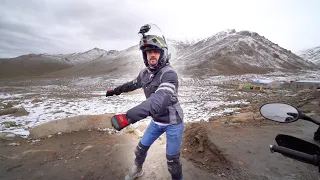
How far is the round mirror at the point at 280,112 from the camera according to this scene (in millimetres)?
2329

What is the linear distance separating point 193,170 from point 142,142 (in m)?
1.50

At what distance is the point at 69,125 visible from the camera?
9.27 m

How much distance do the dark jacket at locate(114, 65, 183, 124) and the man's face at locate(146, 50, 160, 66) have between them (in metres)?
0.17

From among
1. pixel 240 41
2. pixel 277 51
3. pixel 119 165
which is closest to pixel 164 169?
pixel 119 165

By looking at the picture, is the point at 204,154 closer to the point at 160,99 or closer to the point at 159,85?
the point at 159,85

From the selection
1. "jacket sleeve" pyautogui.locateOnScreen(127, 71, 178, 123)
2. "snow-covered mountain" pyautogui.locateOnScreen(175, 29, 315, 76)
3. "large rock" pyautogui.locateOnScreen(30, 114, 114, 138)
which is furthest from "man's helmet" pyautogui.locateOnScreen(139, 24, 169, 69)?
"snow-covered mountain" pyautogui.locateOnScreen(175, 29, 315, 76)

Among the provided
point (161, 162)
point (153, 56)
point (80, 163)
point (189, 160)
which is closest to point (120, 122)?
point (153, 56)

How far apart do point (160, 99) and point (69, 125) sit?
7.87 meters

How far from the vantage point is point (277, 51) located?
11581 centimetres

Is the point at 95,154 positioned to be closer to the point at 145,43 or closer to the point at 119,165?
the point at 119,165

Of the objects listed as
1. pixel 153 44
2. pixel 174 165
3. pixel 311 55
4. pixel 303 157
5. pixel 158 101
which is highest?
pixel 311 55

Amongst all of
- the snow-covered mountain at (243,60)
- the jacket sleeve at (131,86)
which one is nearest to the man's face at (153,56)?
the jacket sleeve at (131,86)

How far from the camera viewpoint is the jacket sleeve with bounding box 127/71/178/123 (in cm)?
246

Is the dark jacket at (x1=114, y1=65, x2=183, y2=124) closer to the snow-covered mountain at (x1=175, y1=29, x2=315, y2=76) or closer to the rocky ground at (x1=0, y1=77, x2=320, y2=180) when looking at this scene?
the rocky ground at (x1=0, y1=77, x2=320, y2=180)
